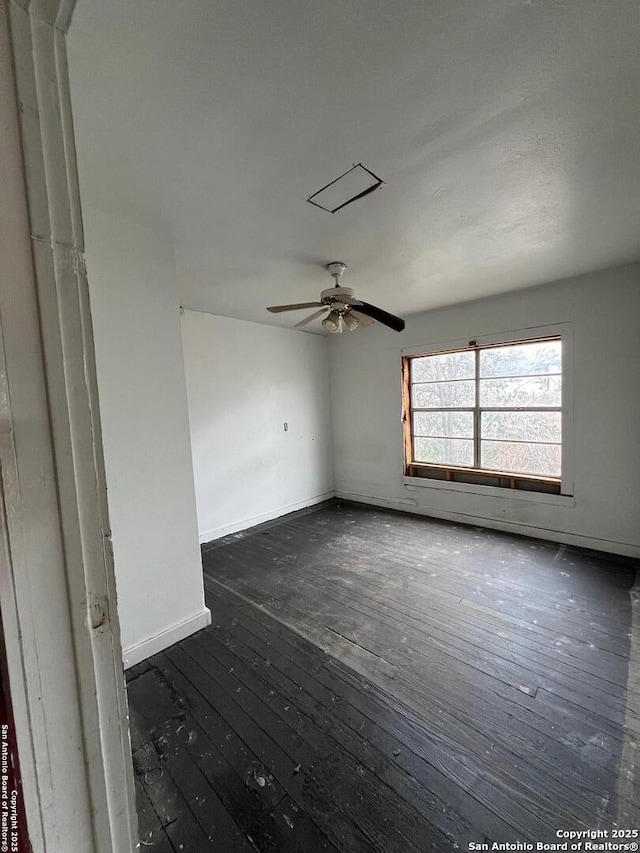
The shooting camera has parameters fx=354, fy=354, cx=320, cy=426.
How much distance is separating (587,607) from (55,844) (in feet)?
9.71

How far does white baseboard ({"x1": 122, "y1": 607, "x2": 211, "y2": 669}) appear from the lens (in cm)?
204

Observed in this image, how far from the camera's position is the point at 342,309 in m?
2.58

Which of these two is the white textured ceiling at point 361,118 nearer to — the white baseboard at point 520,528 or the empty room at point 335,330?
the empty room at point 335,330

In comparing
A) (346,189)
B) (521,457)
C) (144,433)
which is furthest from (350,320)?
(521,457)

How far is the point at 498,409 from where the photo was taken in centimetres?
376

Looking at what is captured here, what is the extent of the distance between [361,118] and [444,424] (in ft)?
11.1

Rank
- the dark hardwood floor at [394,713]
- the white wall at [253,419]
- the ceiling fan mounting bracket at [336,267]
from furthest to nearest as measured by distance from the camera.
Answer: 1. the white wall at [253,419]
2. the ceiling fan mounting bracket at [336,267]
3. the dark hardwood floor at [394,713]

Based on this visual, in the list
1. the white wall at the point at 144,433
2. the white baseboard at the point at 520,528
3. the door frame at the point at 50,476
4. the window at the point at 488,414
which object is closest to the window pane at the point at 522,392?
the window at the point at 488,414

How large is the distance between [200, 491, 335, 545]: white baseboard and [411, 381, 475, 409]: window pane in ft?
6.21

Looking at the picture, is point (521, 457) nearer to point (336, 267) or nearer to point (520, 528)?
point (520, 528)

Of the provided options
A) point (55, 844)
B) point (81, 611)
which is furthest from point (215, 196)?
point (55, 844)

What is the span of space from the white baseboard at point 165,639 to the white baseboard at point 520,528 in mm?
2832

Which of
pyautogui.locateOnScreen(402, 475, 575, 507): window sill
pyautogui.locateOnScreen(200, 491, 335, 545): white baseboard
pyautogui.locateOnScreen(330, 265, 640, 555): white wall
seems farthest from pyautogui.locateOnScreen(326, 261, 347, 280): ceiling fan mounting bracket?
pyautogui.locateOnScreen(200, 491, 335, 545): white baseboard

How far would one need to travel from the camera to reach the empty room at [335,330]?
463 millimetres
